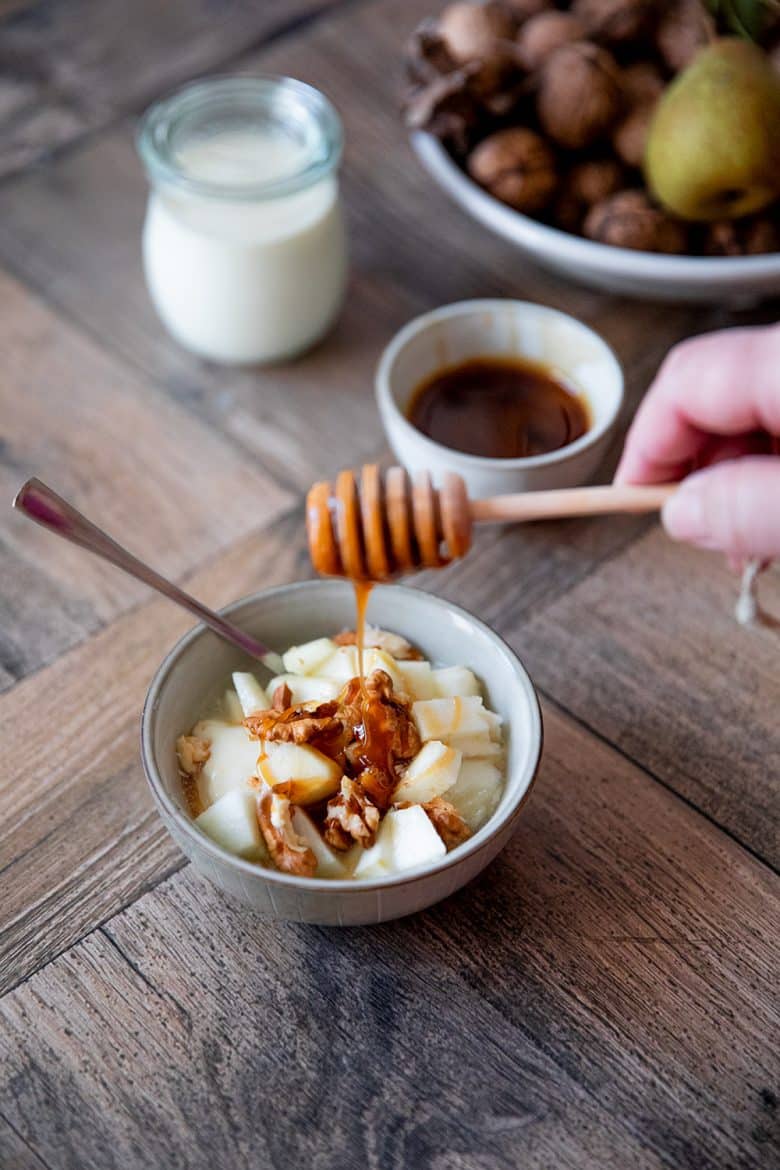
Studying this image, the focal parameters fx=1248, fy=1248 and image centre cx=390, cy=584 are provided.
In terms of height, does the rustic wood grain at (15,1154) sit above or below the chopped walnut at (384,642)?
above

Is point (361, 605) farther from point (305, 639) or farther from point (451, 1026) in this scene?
point (451, 1026)

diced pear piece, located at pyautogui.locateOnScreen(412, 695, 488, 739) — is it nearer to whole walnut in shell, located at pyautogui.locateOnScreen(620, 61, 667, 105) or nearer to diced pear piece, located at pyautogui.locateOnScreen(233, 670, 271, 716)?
diced pear piece, located at pyautogui.locateOnScreen(233, 670, 271, 716)

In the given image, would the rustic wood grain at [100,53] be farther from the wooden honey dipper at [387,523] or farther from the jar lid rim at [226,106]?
the wooden honey dipper at [387,523]

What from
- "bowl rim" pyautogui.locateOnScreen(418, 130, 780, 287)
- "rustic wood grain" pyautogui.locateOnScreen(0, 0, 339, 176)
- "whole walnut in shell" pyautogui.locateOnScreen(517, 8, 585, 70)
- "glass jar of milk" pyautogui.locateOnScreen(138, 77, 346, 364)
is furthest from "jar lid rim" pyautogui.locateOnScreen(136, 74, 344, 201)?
"rustic wood grain" pyautogui.locateOnScreen(0, 0, 339, 176)

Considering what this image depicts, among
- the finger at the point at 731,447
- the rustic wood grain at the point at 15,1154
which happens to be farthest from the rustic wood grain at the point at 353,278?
the rustic wood grain at the point at 15,1154

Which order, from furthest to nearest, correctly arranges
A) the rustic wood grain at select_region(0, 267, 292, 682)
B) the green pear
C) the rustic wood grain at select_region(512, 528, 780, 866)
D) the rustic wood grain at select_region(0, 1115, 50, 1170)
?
1. the green pear
2. the rustic wood grain at select_region(0, 267, 292, 682)
3. the rustic wood grain at select_region(512, 528, 780, 866)
4. the rustic wood grain at select_region(0, 1115, 50, 1170)

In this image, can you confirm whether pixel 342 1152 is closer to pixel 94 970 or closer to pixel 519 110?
pixel 94 970
